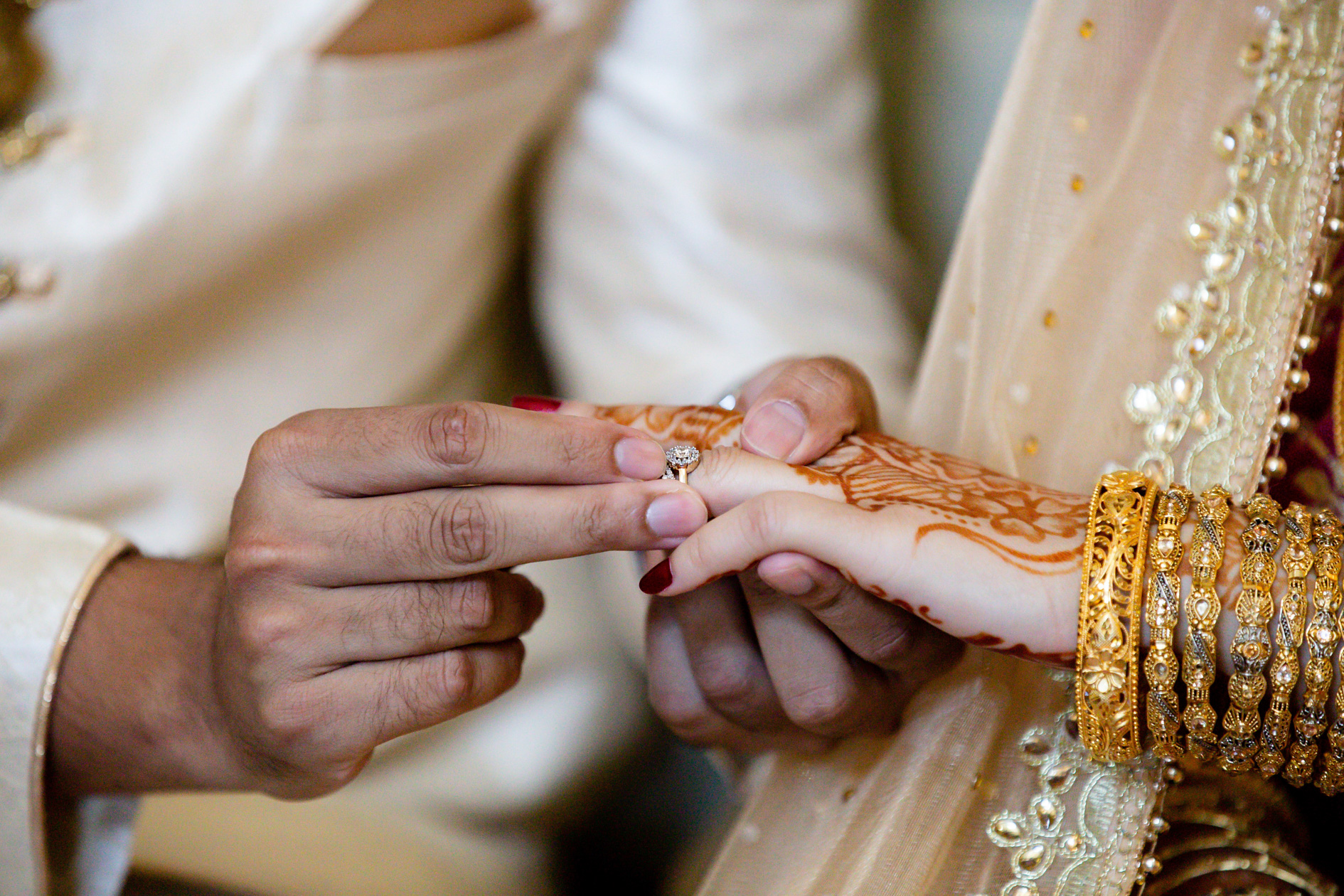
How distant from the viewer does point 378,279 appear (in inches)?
37.0

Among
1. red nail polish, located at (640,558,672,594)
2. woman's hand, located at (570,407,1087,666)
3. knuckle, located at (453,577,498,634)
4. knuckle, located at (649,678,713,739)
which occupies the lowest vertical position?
knuckle, located at (649,678,713,739)

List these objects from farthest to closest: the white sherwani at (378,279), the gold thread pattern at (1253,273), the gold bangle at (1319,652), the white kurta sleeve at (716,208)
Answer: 1. the white kurta sleeve at (716,208)
2. the white sherwani at (378,279)
3. the gold thread pattern at (1253,273)
4. the gold bangle at (1319,652)

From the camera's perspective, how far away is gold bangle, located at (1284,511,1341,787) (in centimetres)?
48

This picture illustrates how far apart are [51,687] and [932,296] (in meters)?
1.02

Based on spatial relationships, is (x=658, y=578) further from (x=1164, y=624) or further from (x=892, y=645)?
(x=1164, y=624)

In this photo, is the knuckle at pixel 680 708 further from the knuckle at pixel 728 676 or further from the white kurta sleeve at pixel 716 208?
the white kurta sleeve at pixel 716 208

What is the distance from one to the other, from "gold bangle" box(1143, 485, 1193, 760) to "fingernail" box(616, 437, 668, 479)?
0.81ft

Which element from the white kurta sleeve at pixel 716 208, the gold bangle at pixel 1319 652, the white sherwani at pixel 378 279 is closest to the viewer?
the gold bangle at pixel 1319 652

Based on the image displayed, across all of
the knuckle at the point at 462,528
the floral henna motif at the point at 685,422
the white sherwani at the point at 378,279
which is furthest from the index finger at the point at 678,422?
the white sherwani at the point at 378,279

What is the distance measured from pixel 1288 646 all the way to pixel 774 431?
0.27m

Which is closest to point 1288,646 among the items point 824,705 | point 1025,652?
point 1025,652

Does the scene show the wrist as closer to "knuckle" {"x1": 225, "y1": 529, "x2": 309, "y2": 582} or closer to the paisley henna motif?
"knuckle" {"x1": 225, "y1": 529, "x2": 309, "y2": 582}

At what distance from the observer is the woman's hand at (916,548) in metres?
0.50

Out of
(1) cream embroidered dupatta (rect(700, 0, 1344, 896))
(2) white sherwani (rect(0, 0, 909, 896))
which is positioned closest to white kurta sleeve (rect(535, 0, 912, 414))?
(2) white sherwani (rect(0, 0, 909, 896))
